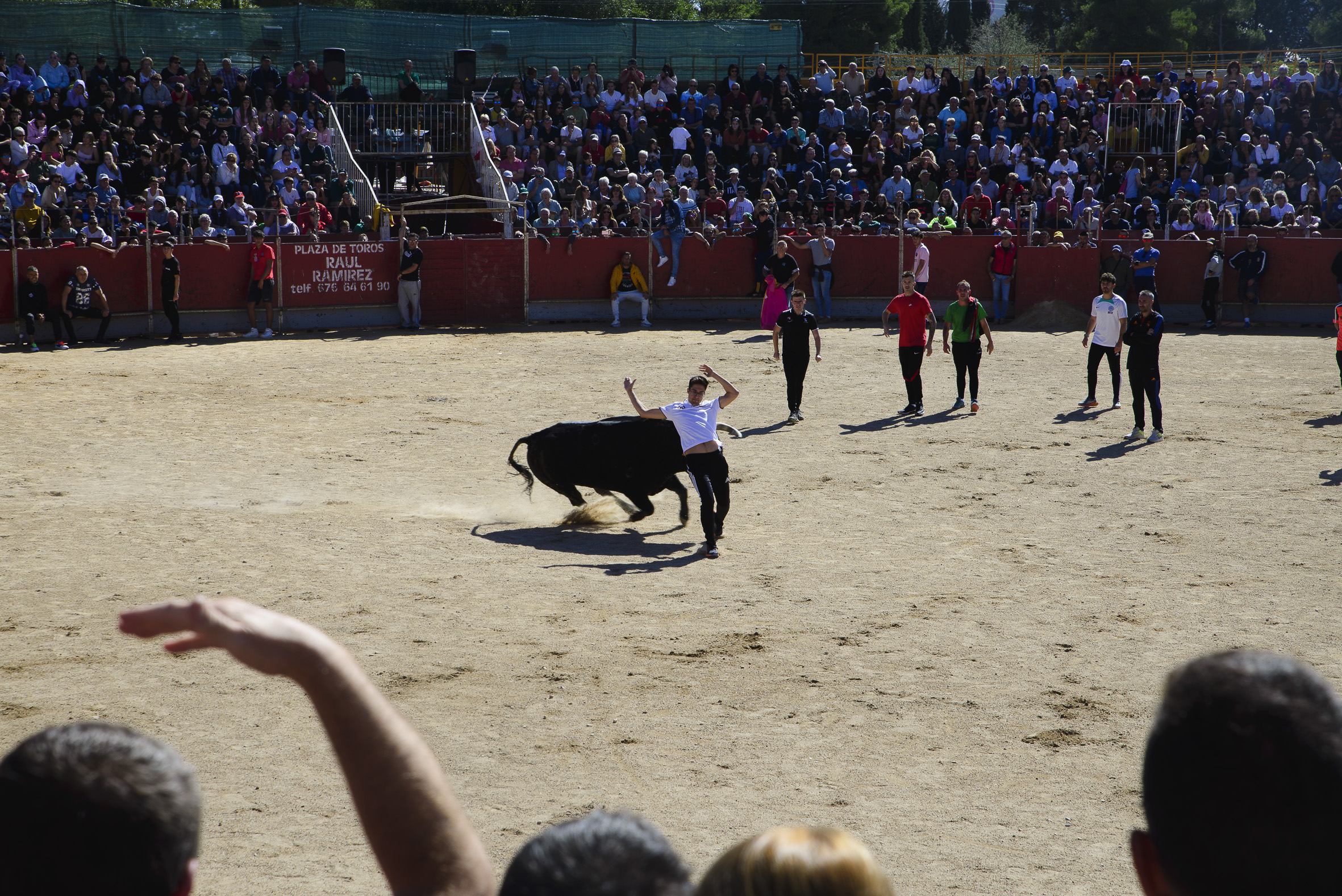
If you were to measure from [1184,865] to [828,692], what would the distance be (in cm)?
531

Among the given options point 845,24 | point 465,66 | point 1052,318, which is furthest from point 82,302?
point 845,24

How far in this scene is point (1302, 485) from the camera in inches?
473

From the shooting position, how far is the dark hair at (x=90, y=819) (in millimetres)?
1511

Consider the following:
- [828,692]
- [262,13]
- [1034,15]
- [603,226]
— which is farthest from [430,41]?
[1034,15]

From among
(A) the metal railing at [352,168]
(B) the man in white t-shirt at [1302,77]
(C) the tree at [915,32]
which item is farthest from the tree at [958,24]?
(A) the metal railing at [352,168]

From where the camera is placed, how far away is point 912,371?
16047mm

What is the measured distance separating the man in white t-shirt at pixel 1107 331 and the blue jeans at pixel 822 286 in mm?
9122

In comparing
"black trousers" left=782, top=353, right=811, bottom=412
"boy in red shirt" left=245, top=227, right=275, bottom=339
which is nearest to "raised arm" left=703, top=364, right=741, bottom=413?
"black trousers" left=782, top=353, right=811, bottom=412

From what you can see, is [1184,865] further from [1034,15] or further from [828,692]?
[1034,15]

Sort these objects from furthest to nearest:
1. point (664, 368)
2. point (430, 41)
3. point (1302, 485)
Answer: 1. point (430, 41)
2. point (664, 368)
3. point (1302, 485)

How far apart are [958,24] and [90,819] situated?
248 ft

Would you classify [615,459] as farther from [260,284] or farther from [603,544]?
[260,284]

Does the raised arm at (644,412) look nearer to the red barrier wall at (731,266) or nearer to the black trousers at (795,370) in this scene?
the black trousers at (795,370)

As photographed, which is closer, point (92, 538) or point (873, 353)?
point (92, 538)
